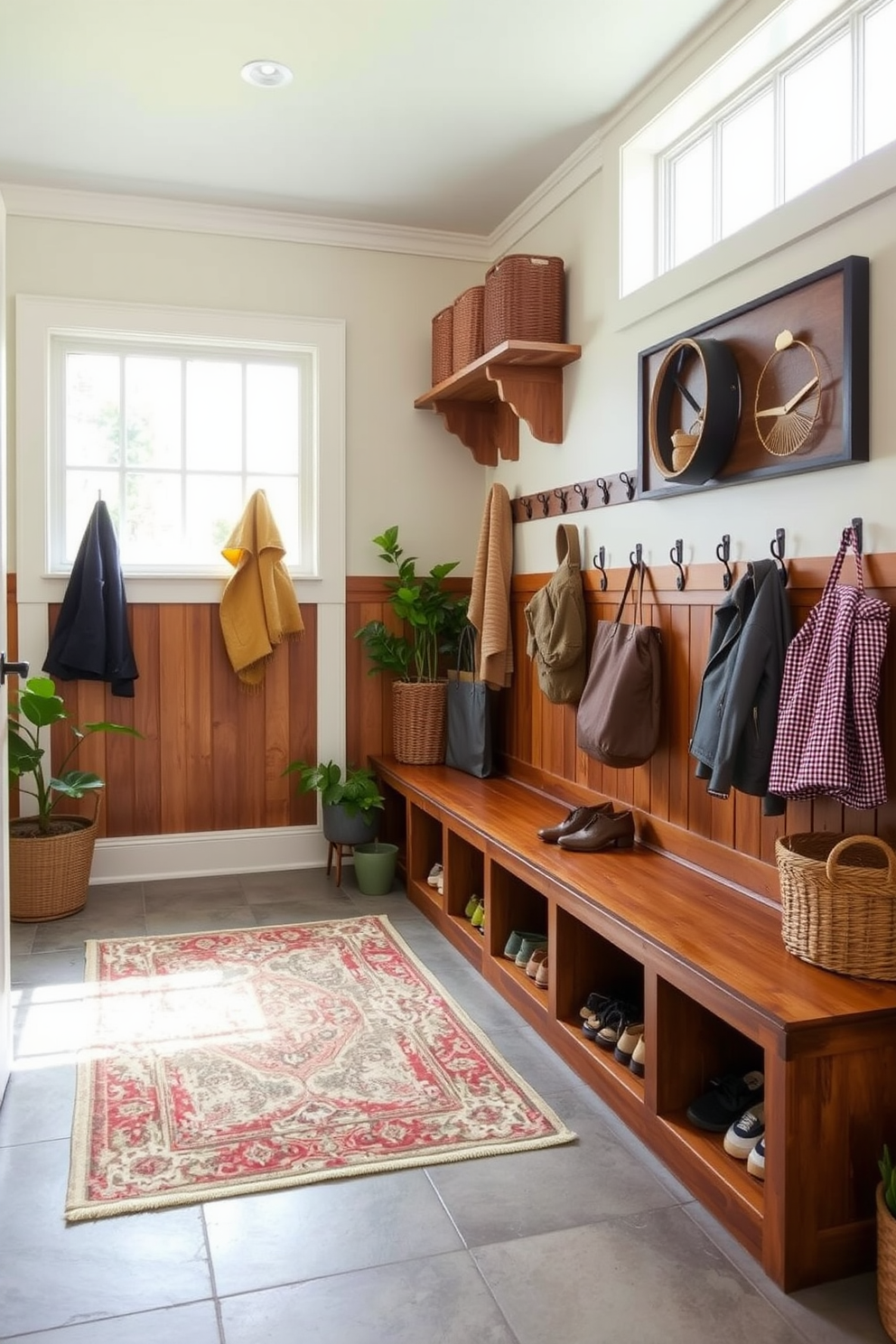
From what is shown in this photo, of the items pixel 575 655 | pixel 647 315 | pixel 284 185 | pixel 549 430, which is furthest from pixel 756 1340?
pixel 284 185

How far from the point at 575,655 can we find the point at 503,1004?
1.06 metres

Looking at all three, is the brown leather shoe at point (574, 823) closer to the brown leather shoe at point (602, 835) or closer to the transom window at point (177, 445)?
the brown leather shoe at point (602, 835)

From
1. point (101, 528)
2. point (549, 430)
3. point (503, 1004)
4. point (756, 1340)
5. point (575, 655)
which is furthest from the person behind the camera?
point (101, 528)

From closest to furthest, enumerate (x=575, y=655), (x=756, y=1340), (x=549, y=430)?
(x=756, y=1340) → (x=575, y=655) → (x=549, y=430)

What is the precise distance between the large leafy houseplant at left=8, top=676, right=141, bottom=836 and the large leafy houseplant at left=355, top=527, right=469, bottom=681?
3.27ft

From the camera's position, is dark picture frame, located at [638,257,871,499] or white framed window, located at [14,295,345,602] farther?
white framed window, located at [14,295,345,602]

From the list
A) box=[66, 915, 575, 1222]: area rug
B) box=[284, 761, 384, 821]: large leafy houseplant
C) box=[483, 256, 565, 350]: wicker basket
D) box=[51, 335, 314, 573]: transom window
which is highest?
box=[483, 256, 565, 350]: wicker basket

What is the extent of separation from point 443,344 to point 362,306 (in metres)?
0.42

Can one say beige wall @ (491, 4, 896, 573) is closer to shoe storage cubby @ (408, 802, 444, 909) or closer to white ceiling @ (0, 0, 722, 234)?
white ceiling @ (0, 0, 722, 234)

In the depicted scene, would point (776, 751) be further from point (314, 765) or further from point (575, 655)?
point (314, 765)

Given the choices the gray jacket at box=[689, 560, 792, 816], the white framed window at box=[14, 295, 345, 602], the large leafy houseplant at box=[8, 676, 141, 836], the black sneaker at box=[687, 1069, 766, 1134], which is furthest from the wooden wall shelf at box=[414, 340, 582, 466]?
the black sneaker at box=[687, 1069, 766, 1134]

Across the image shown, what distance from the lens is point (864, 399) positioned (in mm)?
2176

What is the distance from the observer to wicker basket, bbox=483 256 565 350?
3.55m

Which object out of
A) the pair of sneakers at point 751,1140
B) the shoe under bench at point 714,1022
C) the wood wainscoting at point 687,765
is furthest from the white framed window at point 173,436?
the pair of sneakers at point 751,1140
